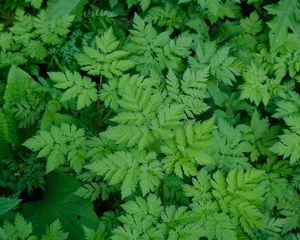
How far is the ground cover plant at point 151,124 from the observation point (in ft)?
7.11

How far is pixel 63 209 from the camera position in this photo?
2766 mm

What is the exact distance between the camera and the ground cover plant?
7.11ft

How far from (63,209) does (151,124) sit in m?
1.01

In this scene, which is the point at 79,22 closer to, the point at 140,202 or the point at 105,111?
the point at 105,111

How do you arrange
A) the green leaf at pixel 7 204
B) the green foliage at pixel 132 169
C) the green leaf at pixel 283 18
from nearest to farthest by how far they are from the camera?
the green foliage at pixel 132 169, the green leaf at pixel 7 204, the green leaf at pixel 283 18

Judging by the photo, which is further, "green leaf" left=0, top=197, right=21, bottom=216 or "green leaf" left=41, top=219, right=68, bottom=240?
"green leaf" left=0, top=197, right=21, bottom=216

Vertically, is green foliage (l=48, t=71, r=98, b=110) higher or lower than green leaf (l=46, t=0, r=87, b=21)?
lower

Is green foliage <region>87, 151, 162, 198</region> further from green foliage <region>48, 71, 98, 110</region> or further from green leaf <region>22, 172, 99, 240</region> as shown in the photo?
green leaf <region>22, 172, 99, 240</region>

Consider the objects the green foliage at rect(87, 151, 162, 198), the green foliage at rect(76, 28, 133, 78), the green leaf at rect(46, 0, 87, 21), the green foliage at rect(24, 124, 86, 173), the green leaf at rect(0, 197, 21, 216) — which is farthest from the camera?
the green leaf at rect(46, 0, 87, 21)

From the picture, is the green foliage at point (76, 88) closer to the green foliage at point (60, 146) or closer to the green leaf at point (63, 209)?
the green foliage at point (60, 146)

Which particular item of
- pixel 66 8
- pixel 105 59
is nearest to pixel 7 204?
pixel 105 59

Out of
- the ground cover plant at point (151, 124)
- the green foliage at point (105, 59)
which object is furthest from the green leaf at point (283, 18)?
the green foliage at point (105, 59)

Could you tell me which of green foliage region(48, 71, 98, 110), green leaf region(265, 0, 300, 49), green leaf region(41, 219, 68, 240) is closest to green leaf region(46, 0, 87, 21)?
green foliage region(48, 71, 98, 110)

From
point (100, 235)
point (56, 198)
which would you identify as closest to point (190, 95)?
point (100, 235)
